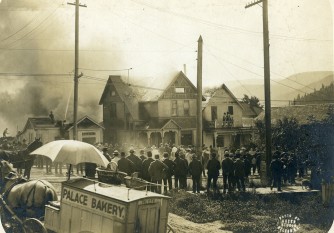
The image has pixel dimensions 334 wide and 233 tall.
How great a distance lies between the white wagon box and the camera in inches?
253

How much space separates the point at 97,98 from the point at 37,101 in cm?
747

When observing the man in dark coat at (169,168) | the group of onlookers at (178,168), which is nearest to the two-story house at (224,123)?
the group of onlookers at (178,168)

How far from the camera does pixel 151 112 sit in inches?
851

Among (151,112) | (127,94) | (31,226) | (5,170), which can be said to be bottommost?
(31,226)

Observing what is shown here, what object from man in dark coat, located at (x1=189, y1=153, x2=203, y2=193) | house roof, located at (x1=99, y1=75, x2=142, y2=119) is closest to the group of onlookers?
man in dark coat, located at (x1=189, y1=153, x2=203, y2=193)

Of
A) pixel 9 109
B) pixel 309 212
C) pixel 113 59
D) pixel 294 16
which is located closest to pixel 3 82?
pixel 9 109

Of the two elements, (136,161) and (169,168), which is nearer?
(136,161)

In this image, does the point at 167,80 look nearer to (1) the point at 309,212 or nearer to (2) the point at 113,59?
(2) the point at 113,59

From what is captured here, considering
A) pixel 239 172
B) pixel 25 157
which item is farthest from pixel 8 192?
pixel 239 172

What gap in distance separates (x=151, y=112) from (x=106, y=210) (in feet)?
49.5

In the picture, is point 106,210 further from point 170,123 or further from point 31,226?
point 170,123

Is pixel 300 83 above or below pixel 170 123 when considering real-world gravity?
above

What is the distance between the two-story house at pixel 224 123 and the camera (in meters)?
22.1

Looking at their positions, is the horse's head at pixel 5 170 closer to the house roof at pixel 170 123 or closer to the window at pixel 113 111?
the house roof at pixel 170 123
